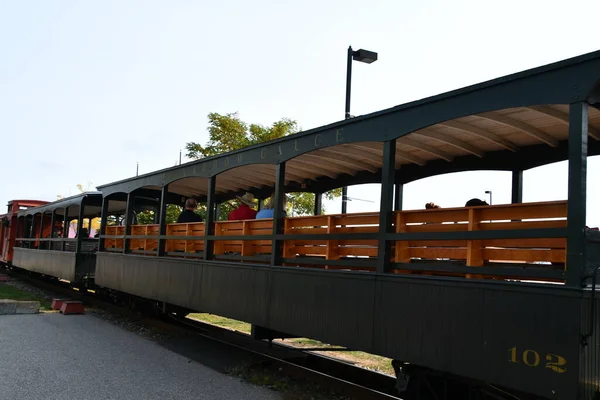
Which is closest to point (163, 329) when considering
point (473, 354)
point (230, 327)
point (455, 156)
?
point (230, 327)

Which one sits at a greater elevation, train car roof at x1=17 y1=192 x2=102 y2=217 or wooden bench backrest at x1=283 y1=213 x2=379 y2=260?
train car roof at x1=17 y1=192 x2=102 y2=217

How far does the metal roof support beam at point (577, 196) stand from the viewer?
3.67 m

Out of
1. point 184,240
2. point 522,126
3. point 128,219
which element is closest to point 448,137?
point 522,126

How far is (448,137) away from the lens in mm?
5688

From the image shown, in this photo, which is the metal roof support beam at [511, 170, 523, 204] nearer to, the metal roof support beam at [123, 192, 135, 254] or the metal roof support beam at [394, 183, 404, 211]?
the metal roof support beam at [394, 183, 404, 211]

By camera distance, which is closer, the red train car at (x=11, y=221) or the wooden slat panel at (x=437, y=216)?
the wooden slat panel at (x=437, y=216)

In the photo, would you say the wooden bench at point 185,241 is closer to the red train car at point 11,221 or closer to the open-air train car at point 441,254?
the open-air train car at point 441,254

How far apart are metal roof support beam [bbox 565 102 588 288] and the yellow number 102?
509 mm

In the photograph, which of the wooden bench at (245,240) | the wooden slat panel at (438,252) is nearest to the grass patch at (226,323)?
the wooden bench at (245,240)

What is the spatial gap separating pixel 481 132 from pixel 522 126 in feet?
1.45

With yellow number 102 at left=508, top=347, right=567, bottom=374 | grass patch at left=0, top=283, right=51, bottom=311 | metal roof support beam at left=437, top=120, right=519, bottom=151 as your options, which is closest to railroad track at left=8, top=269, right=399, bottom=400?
grass patch at left=0, top=283, right=51, bottom=311

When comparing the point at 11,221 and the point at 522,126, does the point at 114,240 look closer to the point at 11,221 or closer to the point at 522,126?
the point at 522,126

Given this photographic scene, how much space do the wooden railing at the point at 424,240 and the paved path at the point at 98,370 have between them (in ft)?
5.26

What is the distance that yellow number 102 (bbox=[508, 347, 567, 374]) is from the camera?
364 cm
